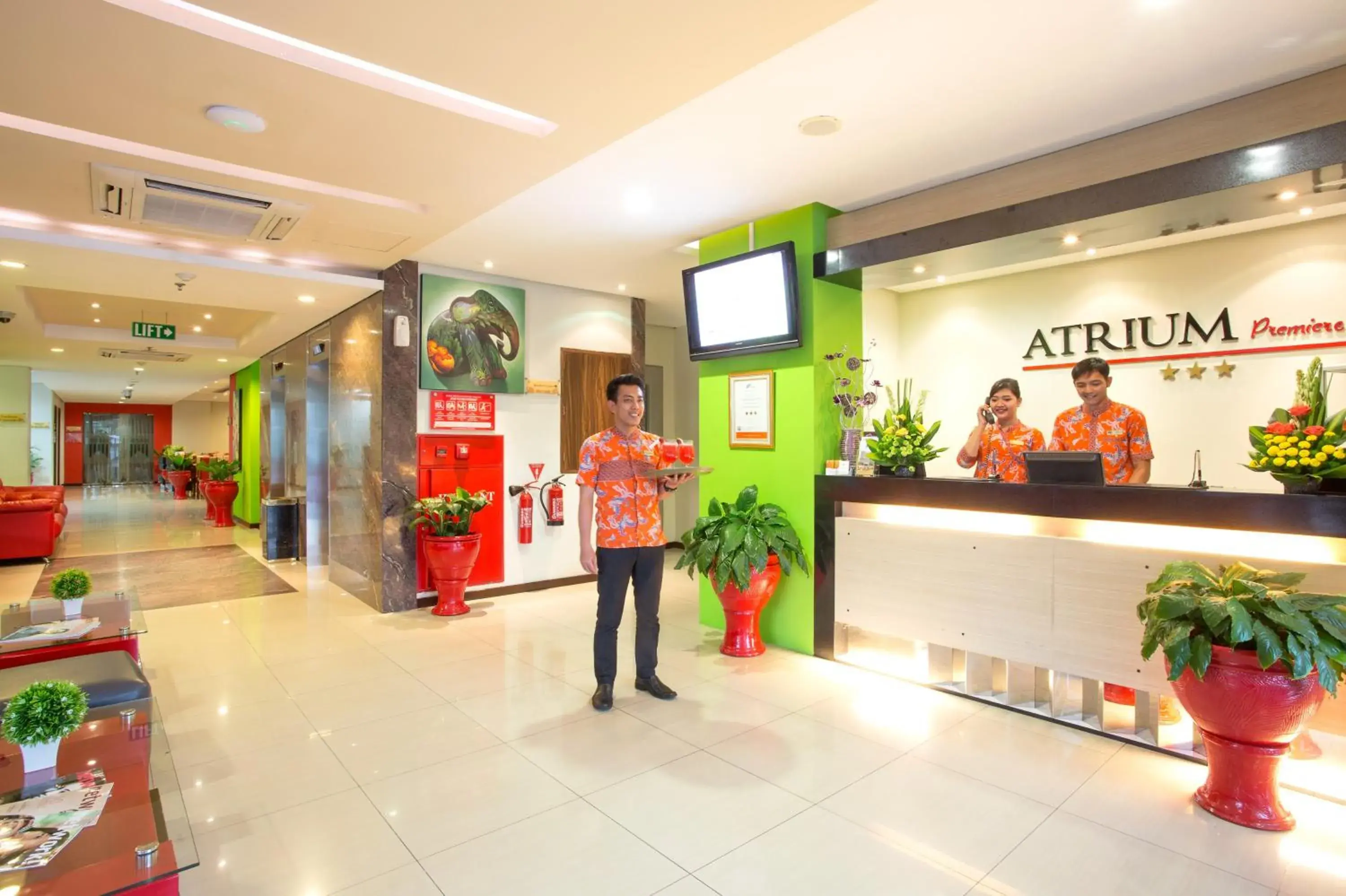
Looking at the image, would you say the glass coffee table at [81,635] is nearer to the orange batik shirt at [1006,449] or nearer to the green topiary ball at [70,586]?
the green topiary ball at [70,586]

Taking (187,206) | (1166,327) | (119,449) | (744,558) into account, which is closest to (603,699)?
(744,558)

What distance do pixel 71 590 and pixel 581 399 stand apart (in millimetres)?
4257

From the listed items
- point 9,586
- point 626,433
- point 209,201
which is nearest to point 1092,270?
point 626,433

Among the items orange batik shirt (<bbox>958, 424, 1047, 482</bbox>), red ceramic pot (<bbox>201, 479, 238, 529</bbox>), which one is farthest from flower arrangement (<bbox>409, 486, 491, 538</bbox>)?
red ceramic pot (<bbox>201, 479, 238, 529</bbox>)

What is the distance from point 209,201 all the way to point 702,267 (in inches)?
120

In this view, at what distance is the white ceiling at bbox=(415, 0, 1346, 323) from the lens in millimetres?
2553

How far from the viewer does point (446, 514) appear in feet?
19.1

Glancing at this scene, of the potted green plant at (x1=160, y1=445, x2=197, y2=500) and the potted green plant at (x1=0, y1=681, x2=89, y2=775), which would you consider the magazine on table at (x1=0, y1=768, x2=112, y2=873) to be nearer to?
the potted green plant at (x1=0, y1=681, x2=89, y2=775)

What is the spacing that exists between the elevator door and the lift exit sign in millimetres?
20157

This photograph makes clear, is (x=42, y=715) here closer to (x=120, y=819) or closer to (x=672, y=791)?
(x=120, y=819)

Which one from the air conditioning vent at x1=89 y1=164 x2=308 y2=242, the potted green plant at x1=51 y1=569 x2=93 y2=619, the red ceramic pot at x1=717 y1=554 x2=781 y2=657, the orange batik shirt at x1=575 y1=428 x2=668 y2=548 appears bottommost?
the red ceramic pot at x1=717 y1=554 x2=781 y2=657

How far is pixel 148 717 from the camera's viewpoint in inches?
103

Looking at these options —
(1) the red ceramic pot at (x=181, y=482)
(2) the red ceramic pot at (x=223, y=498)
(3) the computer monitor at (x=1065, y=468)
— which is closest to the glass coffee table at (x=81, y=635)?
(3) the computer monitor at (x=1065, y=468)

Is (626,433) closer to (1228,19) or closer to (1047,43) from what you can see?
(1047,43)
